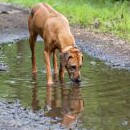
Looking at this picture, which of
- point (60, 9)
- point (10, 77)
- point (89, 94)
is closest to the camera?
point (89, 94)

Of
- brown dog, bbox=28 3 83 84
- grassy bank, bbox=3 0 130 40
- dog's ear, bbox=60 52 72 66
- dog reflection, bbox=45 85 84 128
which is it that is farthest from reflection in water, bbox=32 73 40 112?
grassy bank, bbox=3 0 130 40

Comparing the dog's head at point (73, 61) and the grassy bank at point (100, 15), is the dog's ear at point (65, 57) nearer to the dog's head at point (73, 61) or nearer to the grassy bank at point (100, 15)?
the dog's head at point (73, 61)

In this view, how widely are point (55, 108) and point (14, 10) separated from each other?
16277 millimetres

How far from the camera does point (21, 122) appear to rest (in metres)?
7.20

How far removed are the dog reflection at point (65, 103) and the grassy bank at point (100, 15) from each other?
24.3 feet

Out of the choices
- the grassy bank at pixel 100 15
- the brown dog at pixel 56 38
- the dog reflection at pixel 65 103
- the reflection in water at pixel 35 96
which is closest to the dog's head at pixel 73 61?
the brown dog at pixel 56 38

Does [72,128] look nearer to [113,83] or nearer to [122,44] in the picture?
[113,83]

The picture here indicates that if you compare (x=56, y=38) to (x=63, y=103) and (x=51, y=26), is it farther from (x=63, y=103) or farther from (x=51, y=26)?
(x=63, y=103)

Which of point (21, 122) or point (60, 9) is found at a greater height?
point (21, 122)

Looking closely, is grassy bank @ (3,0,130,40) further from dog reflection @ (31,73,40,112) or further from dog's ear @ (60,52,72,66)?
dog's ear @ (60,52,72,66)

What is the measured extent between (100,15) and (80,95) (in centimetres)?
1188

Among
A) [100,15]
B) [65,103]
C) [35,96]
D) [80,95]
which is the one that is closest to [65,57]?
[80,95]

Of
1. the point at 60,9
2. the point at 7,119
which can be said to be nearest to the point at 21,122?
the point at 7,119

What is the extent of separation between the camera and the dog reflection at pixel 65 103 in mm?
7496
